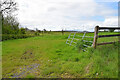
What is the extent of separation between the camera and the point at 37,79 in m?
3.80

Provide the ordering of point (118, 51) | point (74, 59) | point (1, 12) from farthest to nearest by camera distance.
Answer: point (1, 12) → point (74, 59) → point (118, 51)

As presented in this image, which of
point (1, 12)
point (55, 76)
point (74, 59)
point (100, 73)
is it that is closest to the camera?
point (100, 73)

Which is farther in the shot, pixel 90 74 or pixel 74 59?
pixel 74 59

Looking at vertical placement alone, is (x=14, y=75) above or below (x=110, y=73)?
below

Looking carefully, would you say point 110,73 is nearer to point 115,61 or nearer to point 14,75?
point 115,61

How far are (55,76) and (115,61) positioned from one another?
94.3 inches

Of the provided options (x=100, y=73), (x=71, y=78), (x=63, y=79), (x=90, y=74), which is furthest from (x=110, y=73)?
(x=63, y=79)

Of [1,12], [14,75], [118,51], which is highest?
[1,12]

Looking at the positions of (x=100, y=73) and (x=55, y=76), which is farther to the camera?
(x=55, y=76)

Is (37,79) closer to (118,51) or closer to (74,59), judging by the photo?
(74,59)

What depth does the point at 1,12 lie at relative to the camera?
2134 centimetres

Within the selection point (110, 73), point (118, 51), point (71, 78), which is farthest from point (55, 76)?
point (118, 51)

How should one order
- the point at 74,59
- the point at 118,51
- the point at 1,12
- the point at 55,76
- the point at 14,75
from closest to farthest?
1. the point at 55,76
2. the point at 14,75
3. the point at 118,51
4. the point at 74,59
5. the point at 1,12

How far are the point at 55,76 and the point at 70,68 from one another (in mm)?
871
